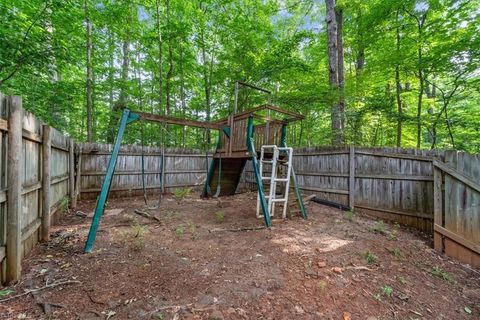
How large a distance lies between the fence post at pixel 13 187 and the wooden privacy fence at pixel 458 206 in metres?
5.82

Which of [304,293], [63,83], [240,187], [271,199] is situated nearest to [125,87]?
[63,83]

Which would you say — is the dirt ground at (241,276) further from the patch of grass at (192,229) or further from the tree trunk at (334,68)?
the tree trunk at (334,68)

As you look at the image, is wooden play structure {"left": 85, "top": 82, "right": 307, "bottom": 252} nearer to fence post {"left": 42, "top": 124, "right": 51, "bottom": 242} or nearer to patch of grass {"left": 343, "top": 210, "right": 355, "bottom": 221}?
fence post {"left": 42, "top": 124, "right": 51, "bottom": 242}

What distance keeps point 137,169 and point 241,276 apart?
6270 millimetres

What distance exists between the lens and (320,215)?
17.1 feet

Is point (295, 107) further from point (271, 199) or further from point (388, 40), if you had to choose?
point (271, 199)

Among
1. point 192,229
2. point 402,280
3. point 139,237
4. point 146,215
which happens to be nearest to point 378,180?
point 402,280

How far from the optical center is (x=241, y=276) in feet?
8.12

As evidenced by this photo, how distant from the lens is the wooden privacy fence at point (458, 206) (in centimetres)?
363

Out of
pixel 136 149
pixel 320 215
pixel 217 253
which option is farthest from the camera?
pixel 136 149

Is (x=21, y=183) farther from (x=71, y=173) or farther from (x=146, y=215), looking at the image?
(x=71, y=173)

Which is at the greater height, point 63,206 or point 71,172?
point 71,172

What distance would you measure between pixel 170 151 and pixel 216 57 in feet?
16.0

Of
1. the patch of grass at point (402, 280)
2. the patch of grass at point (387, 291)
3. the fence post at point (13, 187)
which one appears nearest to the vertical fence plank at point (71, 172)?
the fence post at point (13, 187)
